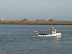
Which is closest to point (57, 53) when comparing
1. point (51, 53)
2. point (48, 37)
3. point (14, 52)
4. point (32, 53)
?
point (51, 53)

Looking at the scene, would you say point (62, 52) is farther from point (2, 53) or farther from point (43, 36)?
point (43, 36)

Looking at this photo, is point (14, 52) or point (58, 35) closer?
point (14, 52)

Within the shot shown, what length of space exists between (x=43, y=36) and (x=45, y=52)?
4239 centimetres

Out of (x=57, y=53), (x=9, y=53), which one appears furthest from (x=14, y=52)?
(x=57, y=53)

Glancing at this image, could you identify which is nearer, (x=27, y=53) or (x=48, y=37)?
(x=27, y=53)

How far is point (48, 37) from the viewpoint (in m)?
89.1

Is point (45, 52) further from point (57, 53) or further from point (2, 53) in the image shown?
point (2, 53)

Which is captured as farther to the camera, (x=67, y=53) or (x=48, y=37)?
(x=48, y=37)

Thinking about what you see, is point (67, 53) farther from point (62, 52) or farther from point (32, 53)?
point (32, 53)

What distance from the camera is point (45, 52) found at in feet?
159

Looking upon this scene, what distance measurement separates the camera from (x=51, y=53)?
154 ft

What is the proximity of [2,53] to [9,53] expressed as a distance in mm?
1405

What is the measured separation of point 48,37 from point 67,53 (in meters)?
42.0

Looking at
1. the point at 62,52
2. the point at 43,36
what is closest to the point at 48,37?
the point at 43,36
